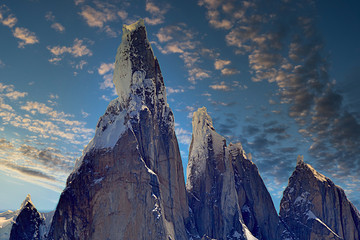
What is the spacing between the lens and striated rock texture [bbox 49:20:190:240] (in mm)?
61656

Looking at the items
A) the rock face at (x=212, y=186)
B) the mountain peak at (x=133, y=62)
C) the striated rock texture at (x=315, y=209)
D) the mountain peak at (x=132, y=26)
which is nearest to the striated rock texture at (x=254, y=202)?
the rock face at (x=212, y=186)

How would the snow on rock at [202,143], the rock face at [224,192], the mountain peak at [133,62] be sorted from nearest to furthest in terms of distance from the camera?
1. the mountain peak at [133,62]
2. the rock face at [224,192]
3. the snow on rock at [202,143]

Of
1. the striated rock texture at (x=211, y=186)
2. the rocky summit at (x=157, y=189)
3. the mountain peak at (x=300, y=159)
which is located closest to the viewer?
the rocky summit at (x=157, y=189)

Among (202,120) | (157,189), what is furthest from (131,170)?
(202,120)

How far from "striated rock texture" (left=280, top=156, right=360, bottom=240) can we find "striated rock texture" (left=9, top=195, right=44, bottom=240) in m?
88.3

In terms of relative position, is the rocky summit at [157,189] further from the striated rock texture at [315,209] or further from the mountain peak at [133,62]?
the striated rock texture at [315,209]

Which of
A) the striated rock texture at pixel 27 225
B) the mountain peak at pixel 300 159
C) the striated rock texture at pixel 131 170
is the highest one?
the mountain peak at pixel 300 159

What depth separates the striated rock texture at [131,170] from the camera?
61.7 meters

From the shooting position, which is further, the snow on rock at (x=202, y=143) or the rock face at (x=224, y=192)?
the snow on rock at (x=202, y=143)

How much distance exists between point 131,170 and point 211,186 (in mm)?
39247

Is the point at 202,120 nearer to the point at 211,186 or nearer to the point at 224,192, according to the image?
the point at 211,186

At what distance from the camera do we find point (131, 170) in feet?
214

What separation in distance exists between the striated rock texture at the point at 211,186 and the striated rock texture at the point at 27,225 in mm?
44627

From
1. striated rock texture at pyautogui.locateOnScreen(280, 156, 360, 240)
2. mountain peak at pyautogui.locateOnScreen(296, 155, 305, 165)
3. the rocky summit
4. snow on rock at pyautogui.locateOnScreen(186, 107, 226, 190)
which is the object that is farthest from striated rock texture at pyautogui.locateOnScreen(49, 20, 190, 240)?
mountain peak at pyautogui.locateOnScreen(296, 155, 305, 165)
